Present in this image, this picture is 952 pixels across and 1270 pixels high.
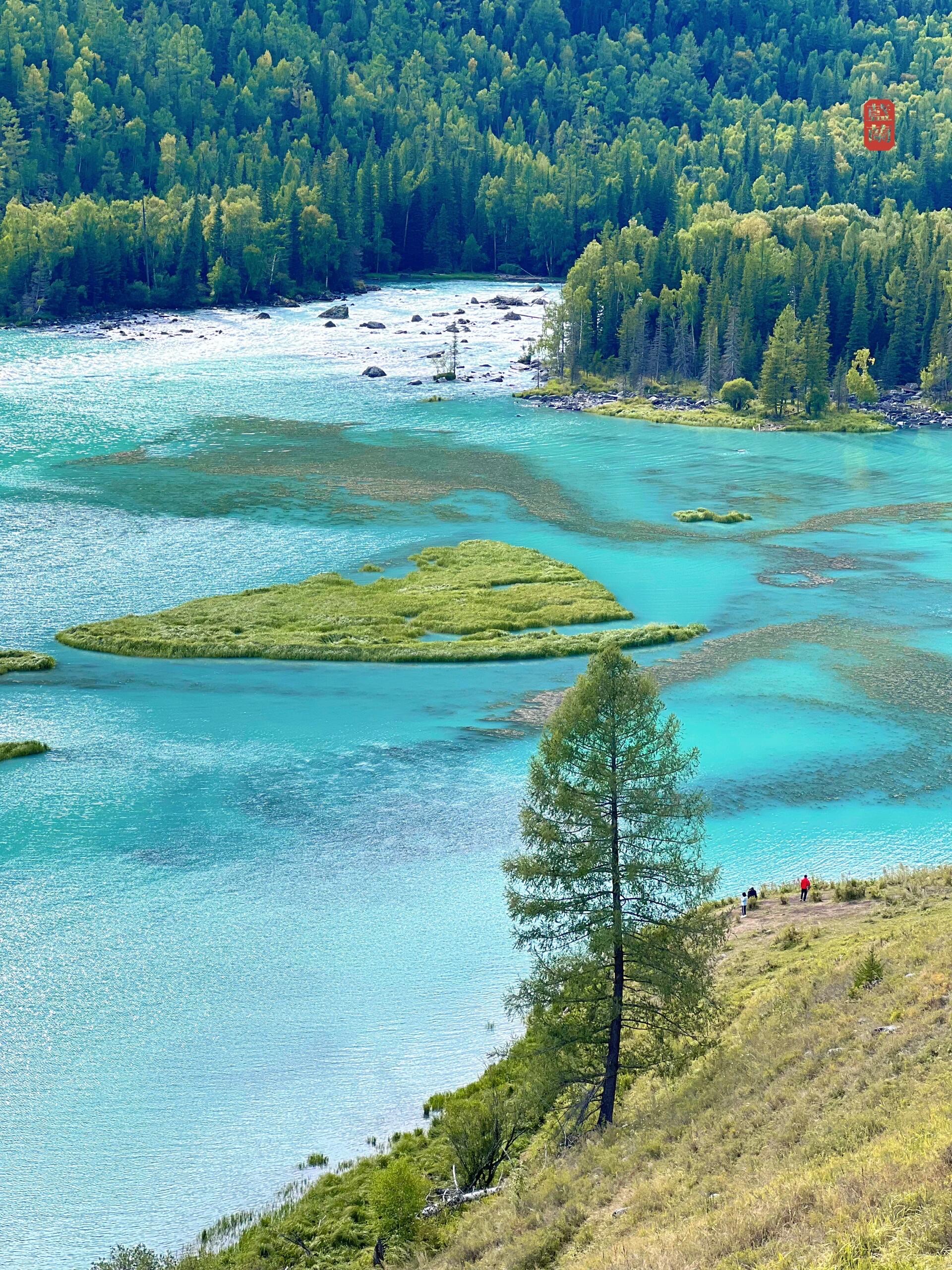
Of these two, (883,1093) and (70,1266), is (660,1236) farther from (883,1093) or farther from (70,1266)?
(70,1266)

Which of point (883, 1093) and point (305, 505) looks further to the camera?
point (305, 505)

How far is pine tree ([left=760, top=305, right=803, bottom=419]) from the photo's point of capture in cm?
14950

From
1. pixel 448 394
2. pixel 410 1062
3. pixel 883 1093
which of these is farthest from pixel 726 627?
pixel 448 394

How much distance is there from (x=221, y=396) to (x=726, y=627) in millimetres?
82995

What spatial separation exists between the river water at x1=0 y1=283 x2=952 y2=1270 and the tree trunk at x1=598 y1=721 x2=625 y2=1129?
7857 mm

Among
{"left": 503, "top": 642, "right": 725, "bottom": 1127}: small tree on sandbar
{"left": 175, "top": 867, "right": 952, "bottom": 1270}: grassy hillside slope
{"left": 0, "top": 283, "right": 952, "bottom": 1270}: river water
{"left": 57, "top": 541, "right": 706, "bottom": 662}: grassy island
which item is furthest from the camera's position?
{"left": 57, "top": 541, "right": 706, "bottom": 662}: grassy island

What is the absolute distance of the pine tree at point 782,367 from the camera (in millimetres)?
149500

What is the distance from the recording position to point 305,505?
4348 inches

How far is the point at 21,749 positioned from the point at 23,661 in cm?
1201

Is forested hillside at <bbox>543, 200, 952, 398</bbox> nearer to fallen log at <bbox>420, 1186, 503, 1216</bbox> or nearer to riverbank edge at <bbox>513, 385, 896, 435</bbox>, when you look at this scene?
riverbank edge at <bbox>513, 385, 896, 435</bbox>

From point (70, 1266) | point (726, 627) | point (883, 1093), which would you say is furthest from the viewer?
point (726, 627)

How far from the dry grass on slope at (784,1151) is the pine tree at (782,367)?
383 feet

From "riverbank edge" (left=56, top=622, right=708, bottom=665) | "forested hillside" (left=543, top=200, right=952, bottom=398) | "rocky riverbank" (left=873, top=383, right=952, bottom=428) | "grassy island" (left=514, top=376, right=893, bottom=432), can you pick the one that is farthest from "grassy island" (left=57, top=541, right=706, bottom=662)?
"forested hillside" (left=543, top=200, right=952, bottom=398)

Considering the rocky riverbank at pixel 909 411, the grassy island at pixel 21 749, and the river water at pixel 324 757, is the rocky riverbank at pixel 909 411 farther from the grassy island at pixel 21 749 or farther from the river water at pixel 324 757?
the grassy island at pixel 21 749
